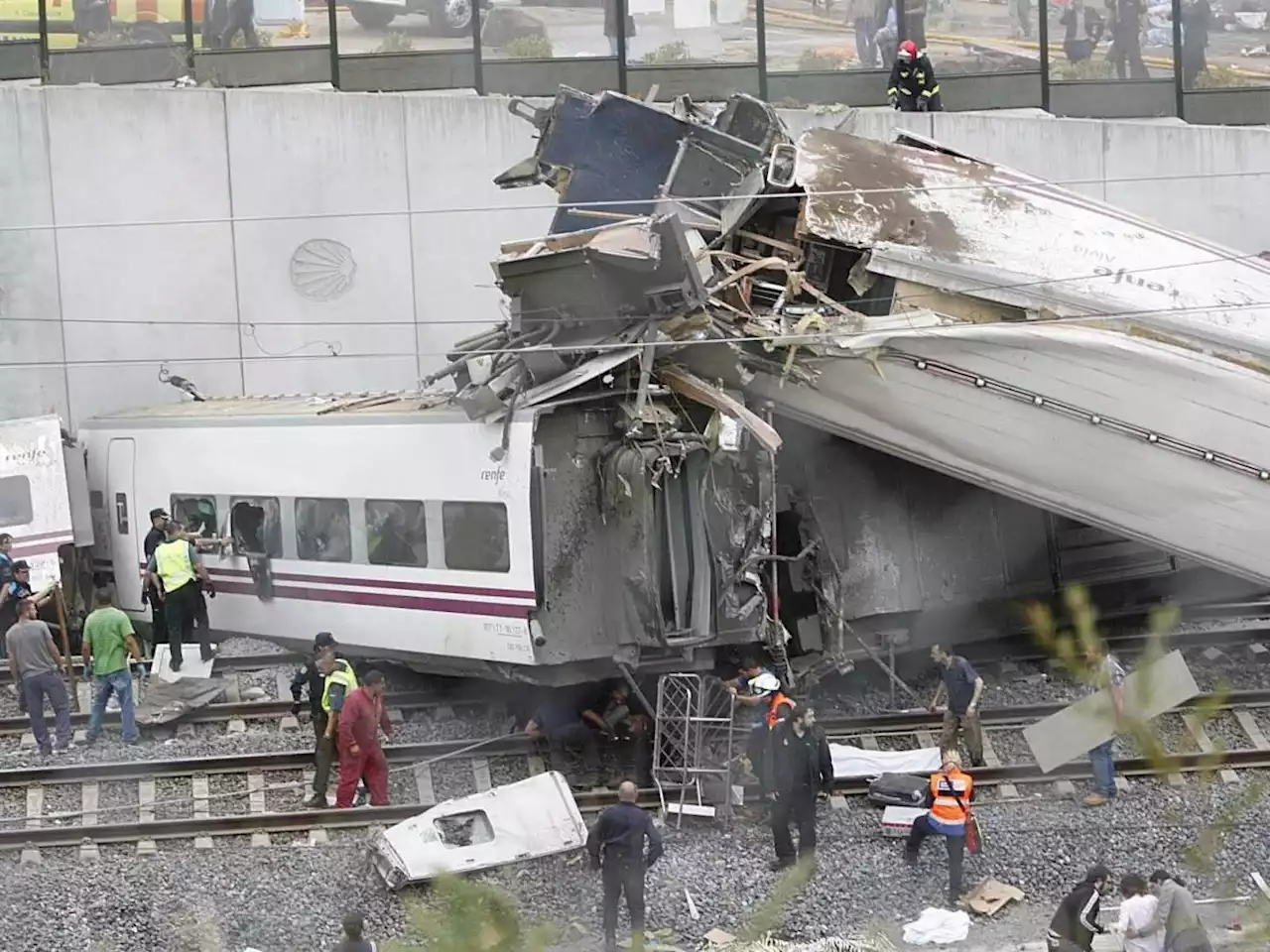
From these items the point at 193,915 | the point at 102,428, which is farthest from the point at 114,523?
the point at 193,915

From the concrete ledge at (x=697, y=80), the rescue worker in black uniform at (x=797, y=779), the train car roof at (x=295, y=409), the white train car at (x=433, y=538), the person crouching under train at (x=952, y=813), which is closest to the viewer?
the person crouching under train at (x=952, y=813)

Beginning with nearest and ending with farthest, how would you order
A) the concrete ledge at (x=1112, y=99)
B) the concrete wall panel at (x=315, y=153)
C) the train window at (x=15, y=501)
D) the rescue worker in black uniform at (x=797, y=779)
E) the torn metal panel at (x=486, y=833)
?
the torn metal panel at (x=486, y=833) < the rescue worker in black uniform at (x=797, y=779) < the train window at (x=15, y=501) < the concrete wall panel at (x=315, y=153) < the concrete ledge at (x=1112, y=99)

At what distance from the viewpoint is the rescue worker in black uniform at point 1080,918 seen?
9906 mm

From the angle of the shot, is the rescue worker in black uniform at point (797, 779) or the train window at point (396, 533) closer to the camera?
the rescue worker in black uniform at point (797, 779)

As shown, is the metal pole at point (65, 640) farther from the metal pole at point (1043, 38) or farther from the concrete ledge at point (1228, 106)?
the concrete ledge at point (1228, 106)

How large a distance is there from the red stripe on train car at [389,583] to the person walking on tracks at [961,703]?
9.98ft

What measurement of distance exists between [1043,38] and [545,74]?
6.07 metres

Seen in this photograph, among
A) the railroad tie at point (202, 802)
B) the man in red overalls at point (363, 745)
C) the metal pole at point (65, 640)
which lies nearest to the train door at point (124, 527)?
the metal pole at point (65, 640)

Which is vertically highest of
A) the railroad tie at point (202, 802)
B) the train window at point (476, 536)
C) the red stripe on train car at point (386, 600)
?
the train window at point (476, 536)

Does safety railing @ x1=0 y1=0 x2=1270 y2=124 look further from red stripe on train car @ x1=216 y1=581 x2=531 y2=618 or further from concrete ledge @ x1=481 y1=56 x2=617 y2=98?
red stripe on train car @ x1=216 y1=581 x2=531 y2=618

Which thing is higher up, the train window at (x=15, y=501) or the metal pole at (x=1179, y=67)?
the metal pole at (x=1179, y=67)

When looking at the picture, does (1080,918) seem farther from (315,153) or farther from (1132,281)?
(315,153)

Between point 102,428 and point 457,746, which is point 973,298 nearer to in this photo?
point 457,746

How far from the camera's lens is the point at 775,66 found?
866 inches
